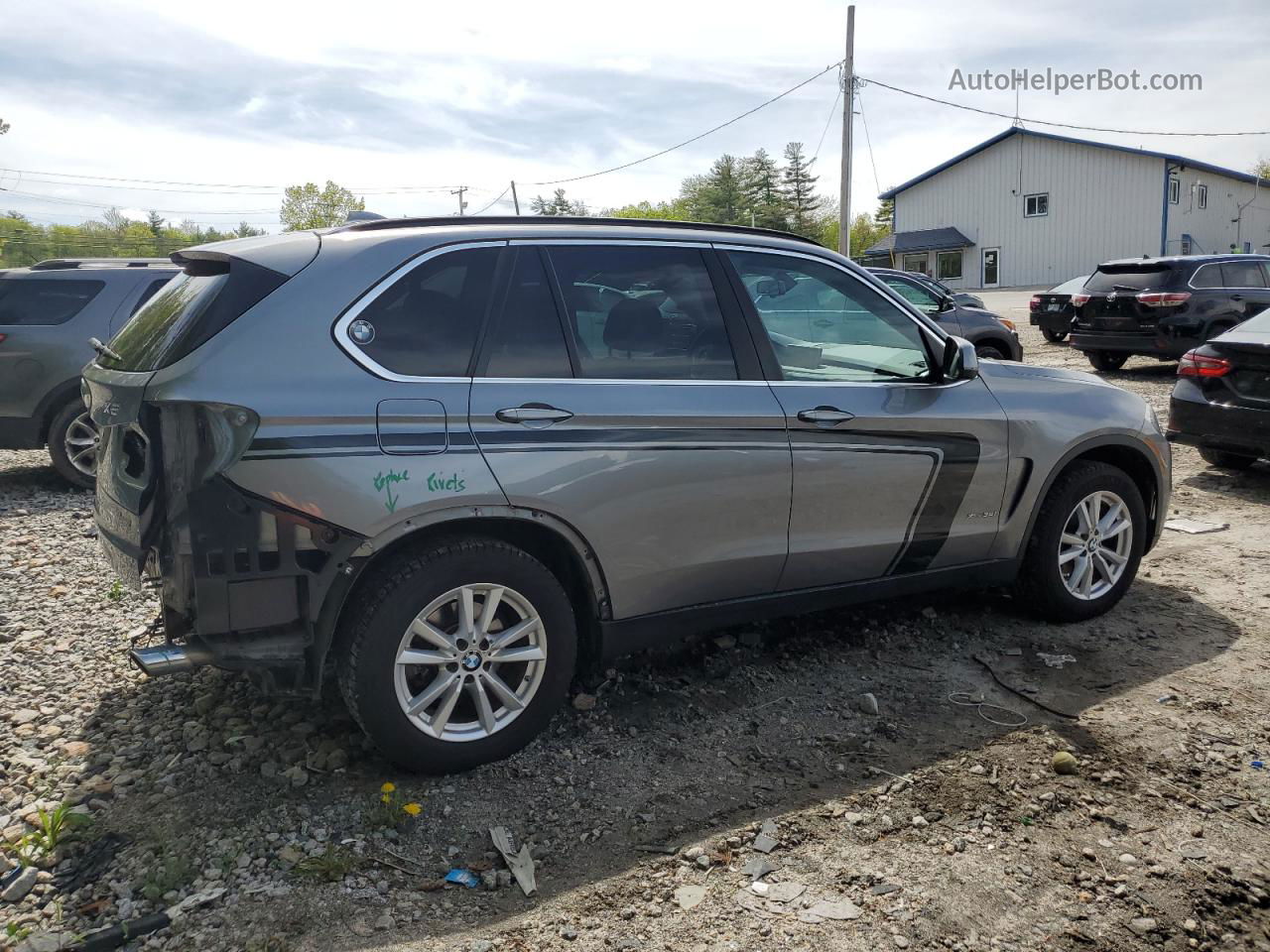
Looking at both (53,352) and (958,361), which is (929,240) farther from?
(958,361)

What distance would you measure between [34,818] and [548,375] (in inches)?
85.4

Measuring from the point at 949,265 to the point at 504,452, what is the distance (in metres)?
48.7

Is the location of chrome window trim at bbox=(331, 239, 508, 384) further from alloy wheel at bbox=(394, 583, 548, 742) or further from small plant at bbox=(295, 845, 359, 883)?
small plant at bbox=(295, 845, 359, 883)

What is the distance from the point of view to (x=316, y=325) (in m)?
3.19

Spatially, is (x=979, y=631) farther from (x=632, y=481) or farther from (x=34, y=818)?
(x=34, y=818)

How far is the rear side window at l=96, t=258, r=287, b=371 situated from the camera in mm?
3172

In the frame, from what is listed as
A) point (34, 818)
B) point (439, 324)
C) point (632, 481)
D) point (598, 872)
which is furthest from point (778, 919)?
point (34, 818)

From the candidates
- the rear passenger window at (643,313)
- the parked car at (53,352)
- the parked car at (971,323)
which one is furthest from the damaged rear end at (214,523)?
the parked car at (971,323)

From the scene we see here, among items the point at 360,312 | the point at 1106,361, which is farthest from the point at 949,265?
the point at 360,312

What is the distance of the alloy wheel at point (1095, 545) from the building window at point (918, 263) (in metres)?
46.5

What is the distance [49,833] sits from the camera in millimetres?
3078

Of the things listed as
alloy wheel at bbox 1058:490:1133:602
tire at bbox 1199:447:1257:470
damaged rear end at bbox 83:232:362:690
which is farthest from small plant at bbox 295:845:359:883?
tire at bbox 1199:447:1257:470

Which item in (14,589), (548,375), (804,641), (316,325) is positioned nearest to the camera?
(316,325)

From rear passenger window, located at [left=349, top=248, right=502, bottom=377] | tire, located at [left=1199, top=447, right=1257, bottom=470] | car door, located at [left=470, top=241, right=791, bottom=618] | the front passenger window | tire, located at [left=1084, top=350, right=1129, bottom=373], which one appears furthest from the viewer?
tire, located at [left=1084, top=350, right=1129, bottom=373]
